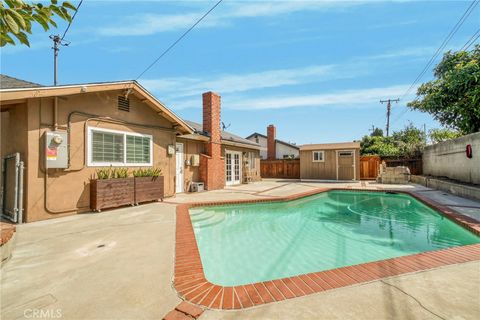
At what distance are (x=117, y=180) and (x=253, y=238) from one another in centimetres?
474

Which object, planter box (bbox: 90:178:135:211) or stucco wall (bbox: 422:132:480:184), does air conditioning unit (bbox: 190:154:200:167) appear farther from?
stucco wall (bbox: 422:132:480:184)

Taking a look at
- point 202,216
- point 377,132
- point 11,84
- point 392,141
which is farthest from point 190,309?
point 377,132

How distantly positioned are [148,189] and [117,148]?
1.77 meters

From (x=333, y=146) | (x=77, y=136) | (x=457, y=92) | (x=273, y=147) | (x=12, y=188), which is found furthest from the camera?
(x=273, y=147)

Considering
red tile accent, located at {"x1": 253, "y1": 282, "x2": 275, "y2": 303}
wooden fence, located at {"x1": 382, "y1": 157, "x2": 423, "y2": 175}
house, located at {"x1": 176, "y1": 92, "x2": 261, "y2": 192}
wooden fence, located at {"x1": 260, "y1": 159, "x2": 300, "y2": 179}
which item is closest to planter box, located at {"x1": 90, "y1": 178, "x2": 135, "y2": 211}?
house, located at {"x1": 176, "y1": 92, "x2": 261, "y2": 192}

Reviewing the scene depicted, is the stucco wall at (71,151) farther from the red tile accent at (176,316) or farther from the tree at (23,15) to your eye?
the red tile accent at (176,316)

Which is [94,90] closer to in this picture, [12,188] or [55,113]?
[55,113]

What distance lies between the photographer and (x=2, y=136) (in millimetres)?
6184

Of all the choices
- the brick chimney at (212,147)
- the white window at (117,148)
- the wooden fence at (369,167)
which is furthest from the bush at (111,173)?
the wooden fence at (369,167)

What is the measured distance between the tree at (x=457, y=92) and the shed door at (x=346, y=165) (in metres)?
5.12

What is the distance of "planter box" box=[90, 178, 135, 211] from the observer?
251 inches

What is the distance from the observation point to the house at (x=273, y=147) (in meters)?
22.1

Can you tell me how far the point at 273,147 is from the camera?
2212 cm

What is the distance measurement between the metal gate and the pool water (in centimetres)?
423
